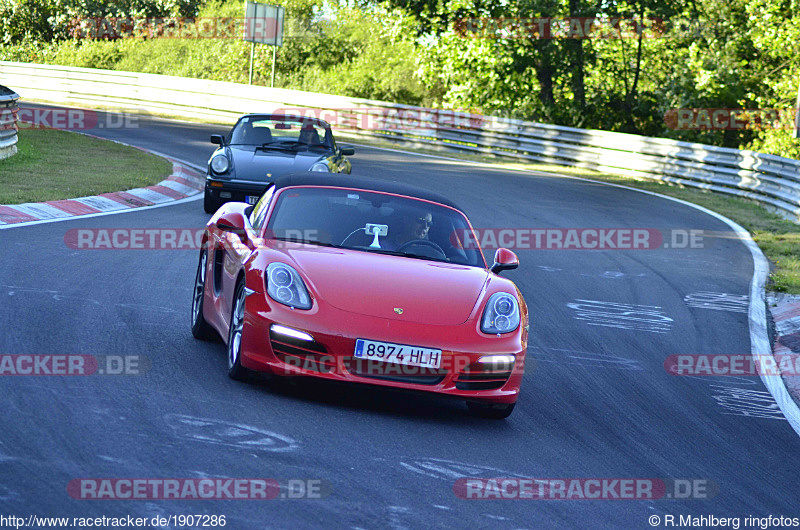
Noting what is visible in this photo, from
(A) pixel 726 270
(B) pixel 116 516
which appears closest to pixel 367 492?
(B) pixel 116 516

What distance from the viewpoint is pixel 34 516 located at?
13.0ft

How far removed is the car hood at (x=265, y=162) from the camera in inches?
557

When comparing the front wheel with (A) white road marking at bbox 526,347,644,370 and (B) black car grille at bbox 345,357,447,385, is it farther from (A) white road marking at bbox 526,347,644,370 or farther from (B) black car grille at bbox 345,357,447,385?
(A) white road marking at bbox 526,347,644,370

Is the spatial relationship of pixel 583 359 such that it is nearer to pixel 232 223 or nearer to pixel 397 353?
pixel 397 353

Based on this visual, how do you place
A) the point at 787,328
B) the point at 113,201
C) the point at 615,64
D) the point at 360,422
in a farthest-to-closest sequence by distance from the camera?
1. the point at 615,64
2. the point at 113,201
3. the point at 787,328
4. the point at 360,422

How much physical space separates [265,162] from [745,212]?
970cm

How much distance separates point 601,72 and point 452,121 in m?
6.11

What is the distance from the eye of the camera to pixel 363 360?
19.7 feet

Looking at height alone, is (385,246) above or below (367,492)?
above

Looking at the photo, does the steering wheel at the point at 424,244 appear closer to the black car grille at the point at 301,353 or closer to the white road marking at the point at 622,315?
the black car grille at the point at 301,353

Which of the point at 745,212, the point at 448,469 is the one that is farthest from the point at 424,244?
the point at 745,212

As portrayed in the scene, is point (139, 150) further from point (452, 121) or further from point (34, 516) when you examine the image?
point (34, 516)

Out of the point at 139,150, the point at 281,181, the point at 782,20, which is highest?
the point at 782,20

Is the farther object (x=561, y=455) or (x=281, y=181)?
(x=281, y=181)
